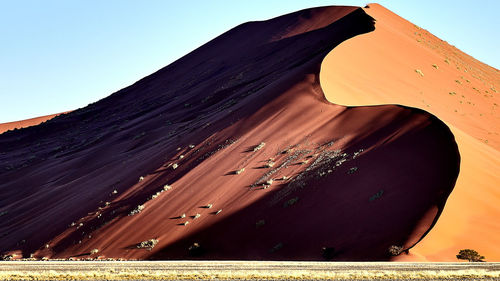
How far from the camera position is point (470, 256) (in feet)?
54.7

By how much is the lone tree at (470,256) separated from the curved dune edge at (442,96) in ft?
0.49

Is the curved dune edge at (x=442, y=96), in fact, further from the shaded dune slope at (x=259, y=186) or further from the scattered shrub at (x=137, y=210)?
the scattered shrub at (x=137, y=210)

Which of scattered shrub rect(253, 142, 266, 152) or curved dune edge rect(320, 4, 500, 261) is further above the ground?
scattered shrub rect(253, 142, 266, 152)

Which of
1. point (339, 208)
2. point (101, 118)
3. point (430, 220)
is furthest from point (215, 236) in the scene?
point (101, 118)

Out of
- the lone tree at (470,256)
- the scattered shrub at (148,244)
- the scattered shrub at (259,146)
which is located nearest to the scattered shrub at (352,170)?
the lone tree at (470,256)

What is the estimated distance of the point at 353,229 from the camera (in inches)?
743

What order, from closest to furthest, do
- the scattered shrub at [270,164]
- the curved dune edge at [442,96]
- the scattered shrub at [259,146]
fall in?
the curved dune edge at [442,96]
the scattered shrub at [270,164]
the scattered shrub at [259,146]

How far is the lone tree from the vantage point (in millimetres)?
16625

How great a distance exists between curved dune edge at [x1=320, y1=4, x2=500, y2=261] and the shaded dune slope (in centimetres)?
63

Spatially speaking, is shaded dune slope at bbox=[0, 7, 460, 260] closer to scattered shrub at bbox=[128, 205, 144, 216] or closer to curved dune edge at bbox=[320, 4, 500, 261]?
scattered shrub at bbox=[128, 205, 144, 216]

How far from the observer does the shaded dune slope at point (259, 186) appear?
63.8ft

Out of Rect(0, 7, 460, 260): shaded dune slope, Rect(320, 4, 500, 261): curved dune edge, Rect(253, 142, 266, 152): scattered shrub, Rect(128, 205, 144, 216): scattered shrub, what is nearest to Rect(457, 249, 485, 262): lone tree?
Rect(320, 4, 500, 261): curved dune edge

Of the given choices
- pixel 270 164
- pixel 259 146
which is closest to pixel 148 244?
pixel 270 164

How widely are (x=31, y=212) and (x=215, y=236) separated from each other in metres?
19.2
